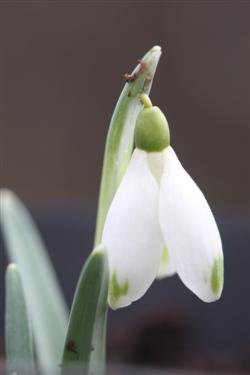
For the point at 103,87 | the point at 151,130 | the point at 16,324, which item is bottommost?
the point at 16,324

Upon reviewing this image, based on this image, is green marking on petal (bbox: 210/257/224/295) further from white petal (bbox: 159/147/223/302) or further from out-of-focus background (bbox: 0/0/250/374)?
out-of-focus background (bbox: 0/0/250/374)

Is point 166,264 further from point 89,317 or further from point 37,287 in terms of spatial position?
point 37,287

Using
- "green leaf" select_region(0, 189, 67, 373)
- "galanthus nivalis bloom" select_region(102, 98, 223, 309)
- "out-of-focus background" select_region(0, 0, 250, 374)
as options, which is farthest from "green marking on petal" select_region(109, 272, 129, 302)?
"out-of-focus background" select_region(0, 0, 250, 374)

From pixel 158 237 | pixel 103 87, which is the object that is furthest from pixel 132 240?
pixel 103 87

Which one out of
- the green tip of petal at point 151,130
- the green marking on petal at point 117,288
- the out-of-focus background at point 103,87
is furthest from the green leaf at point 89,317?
the out-of-focus background at point 103,87

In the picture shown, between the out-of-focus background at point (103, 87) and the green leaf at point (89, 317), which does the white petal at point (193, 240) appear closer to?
the green leaf at point (89, 317)

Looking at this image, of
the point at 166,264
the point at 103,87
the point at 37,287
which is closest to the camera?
the point at 166,264
